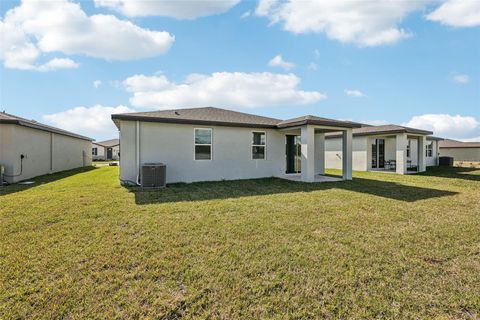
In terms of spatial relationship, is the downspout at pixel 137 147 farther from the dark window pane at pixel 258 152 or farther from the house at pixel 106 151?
the house at pixel 106 151

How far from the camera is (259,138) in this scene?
40.4 ft

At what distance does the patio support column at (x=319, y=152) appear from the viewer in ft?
46.6

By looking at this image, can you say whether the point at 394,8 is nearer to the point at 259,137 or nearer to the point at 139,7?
the point at 259,137

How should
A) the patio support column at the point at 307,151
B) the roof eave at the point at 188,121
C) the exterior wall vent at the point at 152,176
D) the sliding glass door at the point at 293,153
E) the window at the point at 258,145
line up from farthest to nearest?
the sliding glass door at the point at 293,153 → the window at the point at 258,145 → the patio support column at the point at 307,151 → the roof eave at the point at 188,121 → the exterior wall vent at the point at 152,176

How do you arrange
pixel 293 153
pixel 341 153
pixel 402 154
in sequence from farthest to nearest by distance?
pixel 341 153 < pixel 402 154 < pixel 293 153

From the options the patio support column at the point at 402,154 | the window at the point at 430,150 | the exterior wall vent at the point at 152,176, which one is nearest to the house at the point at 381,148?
the patio support column at the point at 402,154

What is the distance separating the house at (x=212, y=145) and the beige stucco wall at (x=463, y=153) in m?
31.0

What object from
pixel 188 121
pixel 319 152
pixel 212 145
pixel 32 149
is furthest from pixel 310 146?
pixel 32 149

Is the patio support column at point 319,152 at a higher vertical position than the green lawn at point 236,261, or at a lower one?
higher

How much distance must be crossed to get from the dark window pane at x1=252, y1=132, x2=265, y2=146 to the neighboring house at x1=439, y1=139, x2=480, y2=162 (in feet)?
111

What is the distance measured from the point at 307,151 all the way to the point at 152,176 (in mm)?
6621

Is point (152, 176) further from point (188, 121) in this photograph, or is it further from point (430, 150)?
point (430, 150)

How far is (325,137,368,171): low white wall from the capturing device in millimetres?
17750

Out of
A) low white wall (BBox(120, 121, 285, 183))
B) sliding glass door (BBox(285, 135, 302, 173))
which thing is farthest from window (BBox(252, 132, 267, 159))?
sliding glass door (BBox(285, 135, 302, 173))
